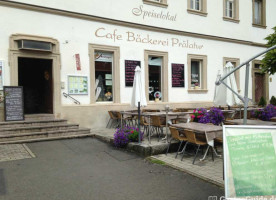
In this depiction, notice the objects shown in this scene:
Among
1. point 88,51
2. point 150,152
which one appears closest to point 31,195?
point 150,152

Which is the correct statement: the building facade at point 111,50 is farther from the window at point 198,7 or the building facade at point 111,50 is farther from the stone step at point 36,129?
the stone step at point 36,129

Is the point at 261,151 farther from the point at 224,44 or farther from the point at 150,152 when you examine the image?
the point at 224,44

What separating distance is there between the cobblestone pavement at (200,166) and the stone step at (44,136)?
11.8ft

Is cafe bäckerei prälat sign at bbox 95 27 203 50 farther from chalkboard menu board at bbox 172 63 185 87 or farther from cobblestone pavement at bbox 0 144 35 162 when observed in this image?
cobblestone pavement at bbox 0 144 35 162

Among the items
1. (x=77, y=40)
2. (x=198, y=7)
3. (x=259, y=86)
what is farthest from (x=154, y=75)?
(x=259, y=86)

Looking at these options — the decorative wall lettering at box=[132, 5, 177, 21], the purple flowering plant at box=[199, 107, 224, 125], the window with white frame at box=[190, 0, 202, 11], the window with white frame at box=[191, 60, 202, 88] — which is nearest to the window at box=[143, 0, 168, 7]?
the decorative wall lettering at box=[132, 5, 177, 21]

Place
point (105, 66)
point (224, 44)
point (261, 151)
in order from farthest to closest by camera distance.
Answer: point (224, 44) → point (105, 66) → point (261, 151)

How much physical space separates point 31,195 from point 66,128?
5.16m

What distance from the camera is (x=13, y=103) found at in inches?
348

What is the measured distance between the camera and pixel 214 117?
760 cm

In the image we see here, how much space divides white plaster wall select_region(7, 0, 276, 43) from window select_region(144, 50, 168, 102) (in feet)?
4.77

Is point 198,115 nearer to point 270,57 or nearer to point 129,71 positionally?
point 270,57

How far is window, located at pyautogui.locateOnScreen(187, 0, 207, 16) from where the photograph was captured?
13797 millimetres

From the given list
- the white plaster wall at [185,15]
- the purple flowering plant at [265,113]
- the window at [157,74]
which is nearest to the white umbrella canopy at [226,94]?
the purple flowering plant at [265,113]
